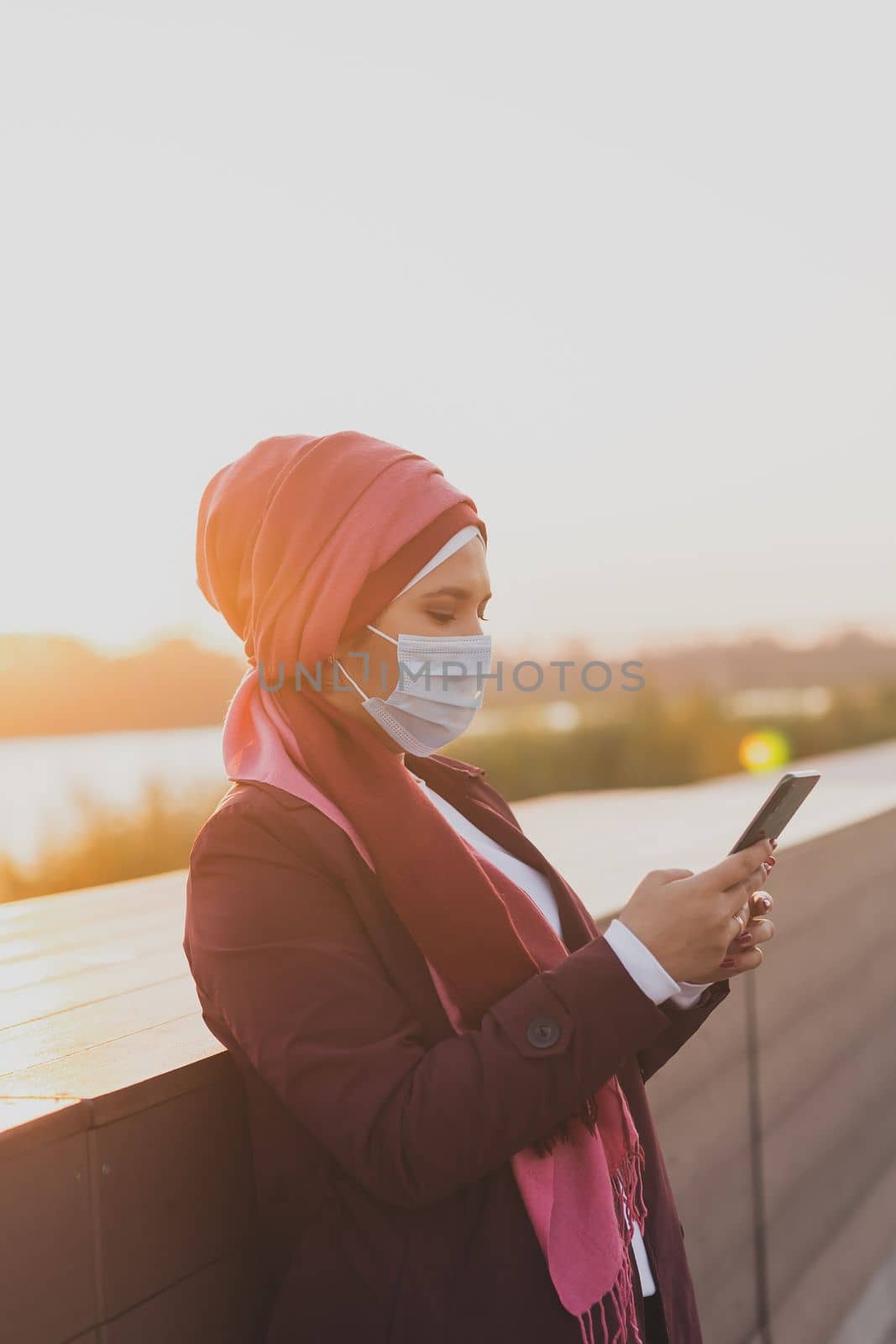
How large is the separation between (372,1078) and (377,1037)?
55mm

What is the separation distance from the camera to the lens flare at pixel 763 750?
16062 mm

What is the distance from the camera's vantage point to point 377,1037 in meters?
1.53

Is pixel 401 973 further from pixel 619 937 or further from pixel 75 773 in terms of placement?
pixel 75 773

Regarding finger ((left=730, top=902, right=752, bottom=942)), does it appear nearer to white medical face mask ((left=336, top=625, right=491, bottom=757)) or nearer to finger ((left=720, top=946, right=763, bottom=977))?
finger ((left=720, top=946, right=763, bottom=977))

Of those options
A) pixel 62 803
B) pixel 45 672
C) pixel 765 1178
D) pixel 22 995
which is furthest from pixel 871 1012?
pixel 45 672

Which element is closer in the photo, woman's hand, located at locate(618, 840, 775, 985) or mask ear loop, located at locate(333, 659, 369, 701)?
woman's hand, located at locate(618, 840, 775, 985)

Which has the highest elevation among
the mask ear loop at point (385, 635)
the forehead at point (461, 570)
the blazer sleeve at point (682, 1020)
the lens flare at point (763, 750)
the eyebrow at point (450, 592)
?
the forehead at point (461, 570)

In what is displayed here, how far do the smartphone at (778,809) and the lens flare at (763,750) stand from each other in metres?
14.1

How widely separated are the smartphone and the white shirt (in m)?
0.24

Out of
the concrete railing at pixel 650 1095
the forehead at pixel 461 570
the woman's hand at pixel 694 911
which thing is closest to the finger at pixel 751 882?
the woman's hand at pixel 694 911

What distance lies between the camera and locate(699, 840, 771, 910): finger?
167 cm

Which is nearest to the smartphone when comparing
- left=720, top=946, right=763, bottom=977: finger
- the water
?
left=720, top=946, right=763, bottom=977: finger

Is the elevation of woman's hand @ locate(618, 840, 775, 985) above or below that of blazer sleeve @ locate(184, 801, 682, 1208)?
above

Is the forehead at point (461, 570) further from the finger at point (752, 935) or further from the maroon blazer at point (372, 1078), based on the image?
the finger at point (752, 935)
